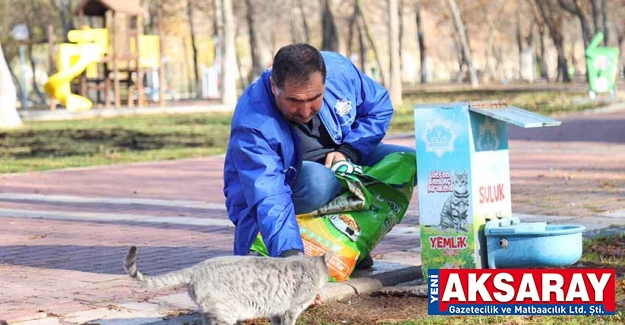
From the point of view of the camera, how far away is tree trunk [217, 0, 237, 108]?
124 feet

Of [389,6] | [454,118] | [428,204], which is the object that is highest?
[389,6]

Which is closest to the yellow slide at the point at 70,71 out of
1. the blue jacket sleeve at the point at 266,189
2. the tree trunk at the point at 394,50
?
the tree trunk at the point at 394,50

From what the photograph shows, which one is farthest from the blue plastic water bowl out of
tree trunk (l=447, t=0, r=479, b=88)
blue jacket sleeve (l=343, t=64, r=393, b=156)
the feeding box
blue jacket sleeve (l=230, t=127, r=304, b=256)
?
tree trunk (l=447, t=0, r=479, b=88)

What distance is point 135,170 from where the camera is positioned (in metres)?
15.3

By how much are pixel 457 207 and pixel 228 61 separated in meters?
32.9

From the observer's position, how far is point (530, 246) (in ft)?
19.5

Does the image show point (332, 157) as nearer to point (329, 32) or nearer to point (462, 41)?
point (329, 32)

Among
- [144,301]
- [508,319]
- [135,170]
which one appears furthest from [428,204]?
[135,170]

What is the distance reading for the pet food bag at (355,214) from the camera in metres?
6.35

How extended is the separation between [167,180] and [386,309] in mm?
8164

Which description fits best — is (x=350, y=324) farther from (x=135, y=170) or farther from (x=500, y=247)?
(x=135, y=170)

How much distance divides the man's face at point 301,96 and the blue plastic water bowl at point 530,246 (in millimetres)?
1264

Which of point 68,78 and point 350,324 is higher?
point 68,78

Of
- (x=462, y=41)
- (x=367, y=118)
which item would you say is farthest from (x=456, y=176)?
(x=462, y=41)
